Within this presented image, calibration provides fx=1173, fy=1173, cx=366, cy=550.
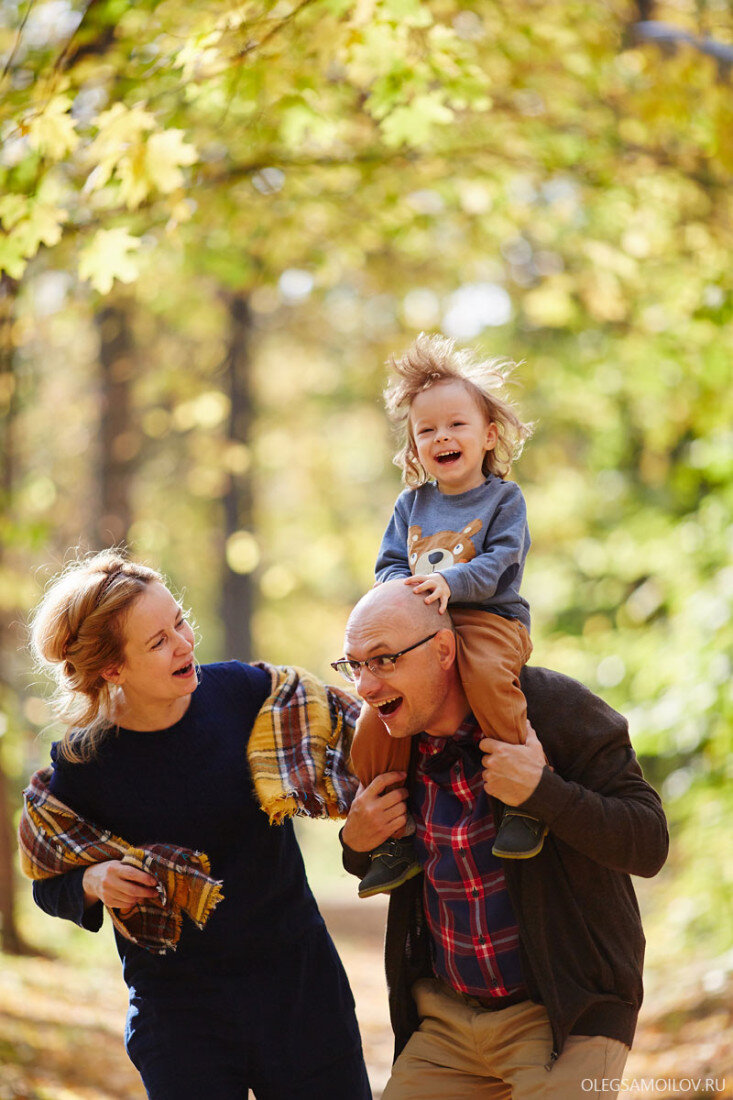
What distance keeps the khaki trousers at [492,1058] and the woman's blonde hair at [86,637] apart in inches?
46.3

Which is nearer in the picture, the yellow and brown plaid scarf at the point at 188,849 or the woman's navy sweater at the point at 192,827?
the yellow and brown plaid scarf at the point at 188,849

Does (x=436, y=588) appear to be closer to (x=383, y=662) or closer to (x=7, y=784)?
(x=383, y=662)

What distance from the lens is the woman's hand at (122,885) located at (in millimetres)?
3086

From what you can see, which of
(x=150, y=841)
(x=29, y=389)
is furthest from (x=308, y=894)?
(x=29, y=389)

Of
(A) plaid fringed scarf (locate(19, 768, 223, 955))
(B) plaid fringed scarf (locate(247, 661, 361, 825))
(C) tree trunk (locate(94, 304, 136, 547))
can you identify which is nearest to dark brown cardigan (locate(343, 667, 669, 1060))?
(B) plaid fringed scarf (locate(247, 661, 361, 825))

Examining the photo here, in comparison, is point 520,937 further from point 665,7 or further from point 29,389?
point 29,389

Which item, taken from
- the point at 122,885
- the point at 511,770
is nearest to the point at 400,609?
the point at 511,770

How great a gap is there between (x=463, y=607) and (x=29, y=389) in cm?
852

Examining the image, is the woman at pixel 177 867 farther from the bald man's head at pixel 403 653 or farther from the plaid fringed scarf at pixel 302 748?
the bald man's head at pixel 403 653

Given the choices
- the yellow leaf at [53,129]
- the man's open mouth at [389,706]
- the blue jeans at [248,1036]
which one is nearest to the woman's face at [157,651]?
the man's open mouth at [389,706]

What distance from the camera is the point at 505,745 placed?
2873 millimetres

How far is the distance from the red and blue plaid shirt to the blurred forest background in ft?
5.18

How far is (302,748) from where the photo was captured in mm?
3316

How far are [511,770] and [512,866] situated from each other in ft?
0.88
